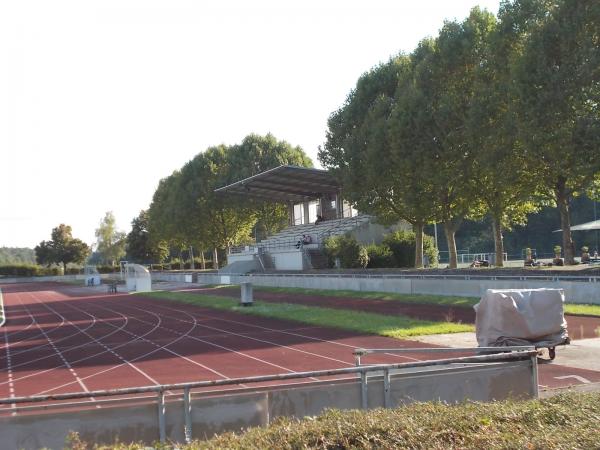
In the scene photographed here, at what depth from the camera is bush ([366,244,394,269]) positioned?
58438 millimetres

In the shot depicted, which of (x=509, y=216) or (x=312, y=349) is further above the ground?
(x=509, y=216)

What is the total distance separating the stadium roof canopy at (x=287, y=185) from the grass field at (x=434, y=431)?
52.6m

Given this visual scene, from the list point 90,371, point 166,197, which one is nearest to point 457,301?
point 90,371

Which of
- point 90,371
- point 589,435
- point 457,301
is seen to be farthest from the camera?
point 457,301

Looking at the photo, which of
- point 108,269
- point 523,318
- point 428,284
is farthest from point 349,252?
point 108,269

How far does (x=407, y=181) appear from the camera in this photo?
45.3 m

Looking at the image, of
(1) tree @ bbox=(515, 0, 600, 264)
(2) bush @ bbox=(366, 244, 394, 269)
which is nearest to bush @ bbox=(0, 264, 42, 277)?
(2) bush @ bbox=(366, 244, 394, 269)

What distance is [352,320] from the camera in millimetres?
24766

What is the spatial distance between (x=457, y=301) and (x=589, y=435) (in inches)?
908

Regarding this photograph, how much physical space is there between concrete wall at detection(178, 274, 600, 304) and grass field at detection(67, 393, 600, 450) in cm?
1954

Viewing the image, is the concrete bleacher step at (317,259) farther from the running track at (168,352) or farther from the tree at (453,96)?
the running track at (168,352)

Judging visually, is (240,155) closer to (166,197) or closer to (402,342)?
(166,197)

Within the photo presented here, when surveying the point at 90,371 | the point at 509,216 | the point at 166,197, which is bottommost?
the point at 90,371

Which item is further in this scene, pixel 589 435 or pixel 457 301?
pixel 457 301
